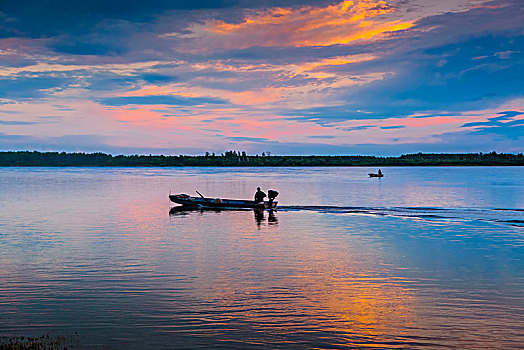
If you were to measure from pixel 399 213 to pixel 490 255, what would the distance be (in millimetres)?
21848

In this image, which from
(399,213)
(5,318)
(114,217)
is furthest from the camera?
(399,213)

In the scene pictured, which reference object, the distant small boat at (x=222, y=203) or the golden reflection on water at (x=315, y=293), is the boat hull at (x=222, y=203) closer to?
the distant small boat at (x=222, y=203)

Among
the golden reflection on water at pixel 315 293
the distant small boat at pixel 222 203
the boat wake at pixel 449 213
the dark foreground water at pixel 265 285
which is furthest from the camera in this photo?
the distant small boat at pixel 222 203

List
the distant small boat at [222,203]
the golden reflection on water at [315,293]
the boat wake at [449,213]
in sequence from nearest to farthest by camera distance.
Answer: the golden reflection on water at [315,293] < the boat wake at [449,213] < the distant small boat at [222,203]

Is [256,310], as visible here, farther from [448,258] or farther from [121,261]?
[448,258]

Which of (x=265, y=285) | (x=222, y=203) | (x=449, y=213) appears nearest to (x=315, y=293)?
(x=265, y=285)

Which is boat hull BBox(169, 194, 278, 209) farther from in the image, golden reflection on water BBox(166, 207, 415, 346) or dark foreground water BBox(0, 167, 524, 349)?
golden reflection on water BBox(166, 207, 415, 346)

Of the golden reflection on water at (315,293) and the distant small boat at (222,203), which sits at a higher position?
the distant small boat at (222,203)

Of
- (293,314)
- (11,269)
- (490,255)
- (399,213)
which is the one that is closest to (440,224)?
(399,213)

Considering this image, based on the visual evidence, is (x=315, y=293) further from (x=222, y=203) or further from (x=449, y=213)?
(x=449, y=213)

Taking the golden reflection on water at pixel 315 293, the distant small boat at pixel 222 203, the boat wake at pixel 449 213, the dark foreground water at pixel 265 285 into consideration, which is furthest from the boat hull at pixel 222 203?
the golden reflection on water at pixel 315 293

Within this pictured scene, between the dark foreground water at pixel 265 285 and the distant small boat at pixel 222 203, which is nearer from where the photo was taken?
the dark foreground water at pixel 265 285

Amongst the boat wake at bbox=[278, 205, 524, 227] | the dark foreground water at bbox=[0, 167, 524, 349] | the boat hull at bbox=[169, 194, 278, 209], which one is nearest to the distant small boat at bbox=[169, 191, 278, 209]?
the boat hull at bbox=[169, 194, 278, 209]

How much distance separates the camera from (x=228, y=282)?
59.5 ft
